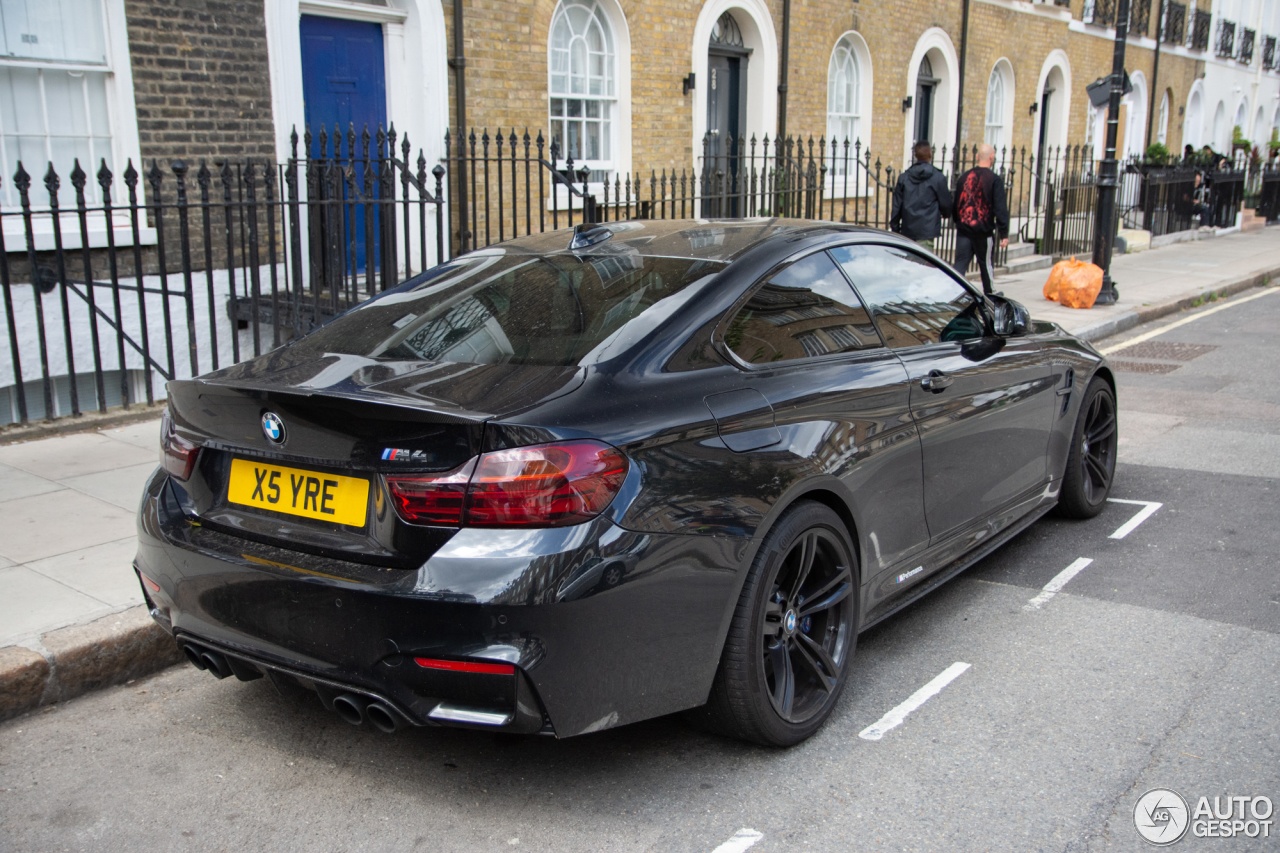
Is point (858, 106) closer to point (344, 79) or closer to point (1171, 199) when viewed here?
point (1171, 199)

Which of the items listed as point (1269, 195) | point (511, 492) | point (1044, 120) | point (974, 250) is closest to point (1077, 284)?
point (974, 250)

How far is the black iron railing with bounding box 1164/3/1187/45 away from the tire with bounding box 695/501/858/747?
1185 inches

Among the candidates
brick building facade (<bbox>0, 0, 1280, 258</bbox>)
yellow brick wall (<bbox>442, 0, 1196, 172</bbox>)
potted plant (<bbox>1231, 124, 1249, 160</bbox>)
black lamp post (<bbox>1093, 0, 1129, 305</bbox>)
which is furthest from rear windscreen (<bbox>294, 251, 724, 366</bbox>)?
potted plant (<bbox>1231, 124, 1249, 160</bbox>)

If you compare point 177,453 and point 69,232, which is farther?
point 69,232

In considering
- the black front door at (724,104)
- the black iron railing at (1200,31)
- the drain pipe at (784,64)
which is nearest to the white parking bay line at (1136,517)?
the black front door at (724,104)

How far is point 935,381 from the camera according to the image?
3.97m

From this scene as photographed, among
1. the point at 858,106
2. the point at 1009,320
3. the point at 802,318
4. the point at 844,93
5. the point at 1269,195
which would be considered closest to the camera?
the point at 802,318

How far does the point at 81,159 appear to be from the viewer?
8289 millimetres

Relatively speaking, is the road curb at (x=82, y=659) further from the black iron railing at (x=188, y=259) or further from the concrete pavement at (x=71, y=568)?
the black iron railing at (x=188, y=259)

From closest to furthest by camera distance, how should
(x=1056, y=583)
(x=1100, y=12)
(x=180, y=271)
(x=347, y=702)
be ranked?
(x=347, y=702) < (x=1056, y=583) < (x=180, y=271) < (x=1100, y=12)

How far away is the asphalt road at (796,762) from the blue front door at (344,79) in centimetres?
689

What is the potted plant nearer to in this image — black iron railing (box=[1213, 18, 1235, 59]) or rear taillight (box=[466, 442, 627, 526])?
black iron railing (box=[1213, 18, 1235, 59])

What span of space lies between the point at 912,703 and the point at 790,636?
0.62 meters

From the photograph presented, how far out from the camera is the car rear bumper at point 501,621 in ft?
8.68
